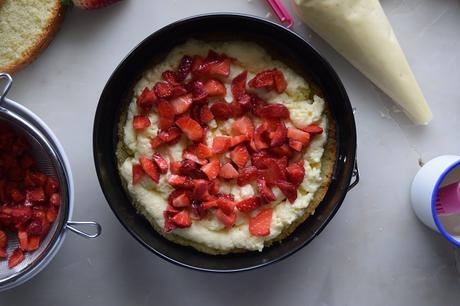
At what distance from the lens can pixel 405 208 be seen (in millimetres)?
2365

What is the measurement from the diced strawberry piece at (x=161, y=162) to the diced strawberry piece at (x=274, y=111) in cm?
38

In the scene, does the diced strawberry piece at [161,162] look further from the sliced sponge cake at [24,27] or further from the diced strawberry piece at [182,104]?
the sliced sponge cake at [24,27]

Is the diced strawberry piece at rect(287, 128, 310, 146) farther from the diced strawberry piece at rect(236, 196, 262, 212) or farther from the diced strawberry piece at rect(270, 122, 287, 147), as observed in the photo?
the diced strawberry piece at rect(236, 196, 262, 212)

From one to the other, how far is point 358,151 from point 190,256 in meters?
0.77

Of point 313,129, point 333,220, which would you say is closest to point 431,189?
point 333,220

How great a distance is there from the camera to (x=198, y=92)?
2.12 m

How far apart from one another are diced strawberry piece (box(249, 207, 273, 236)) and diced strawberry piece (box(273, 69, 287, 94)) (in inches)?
17.0

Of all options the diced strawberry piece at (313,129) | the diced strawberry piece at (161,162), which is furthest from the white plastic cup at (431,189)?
the diced strawberry piece at (161,162)

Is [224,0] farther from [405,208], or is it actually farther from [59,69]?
[405,208]

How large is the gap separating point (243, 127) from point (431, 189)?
0.73m

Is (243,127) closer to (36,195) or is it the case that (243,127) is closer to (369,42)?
(369,42)

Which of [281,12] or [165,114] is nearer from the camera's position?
[165,114]

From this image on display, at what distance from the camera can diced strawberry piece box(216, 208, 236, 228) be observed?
2096mm

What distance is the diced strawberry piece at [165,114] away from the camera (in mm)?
2105
